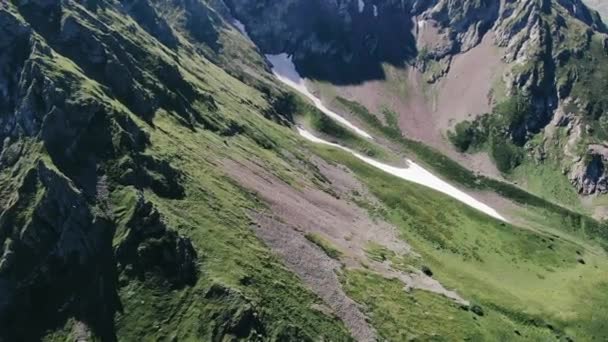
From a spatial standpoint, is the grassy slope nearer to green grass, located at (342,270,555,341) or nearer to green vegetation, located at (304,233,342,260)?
green grass, located at (342,270,555,341)

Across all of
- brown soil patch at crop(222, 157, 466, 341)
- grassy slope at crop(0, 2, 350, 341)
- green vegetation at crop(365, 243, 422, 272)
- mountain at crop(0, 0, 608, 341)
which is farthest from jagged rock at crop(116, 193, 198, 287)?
green vegetation at crop(365, 243, 422, 272)

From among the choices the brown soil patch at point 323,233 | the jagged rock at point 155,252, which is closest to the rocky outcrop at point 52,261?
the jagged rock at point 155,252

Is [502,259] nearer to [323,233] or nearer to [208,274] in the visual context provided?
[323,233]

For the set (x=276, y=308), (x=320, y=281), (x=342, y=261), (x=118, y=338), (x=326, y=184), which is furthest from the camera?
(x=326, y=184)

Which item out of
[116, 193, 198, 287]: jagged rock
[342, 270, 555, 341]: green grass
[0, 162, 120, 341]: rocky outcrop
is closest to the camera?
[0, 162, 120, 341]: rocky outcrop

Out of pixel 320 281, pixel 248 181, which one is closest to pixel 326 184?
pixel 248 181

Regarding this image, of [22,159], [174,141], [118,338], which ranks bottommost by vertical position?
[118,338]

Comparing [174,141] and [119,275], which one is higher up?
[174,141]

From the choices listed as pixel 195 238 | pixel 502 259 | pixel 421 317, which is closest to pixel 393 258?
pixel 421 317

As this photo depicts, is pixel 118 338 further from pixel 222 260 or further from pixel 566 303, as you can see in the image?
pixel 566 303
